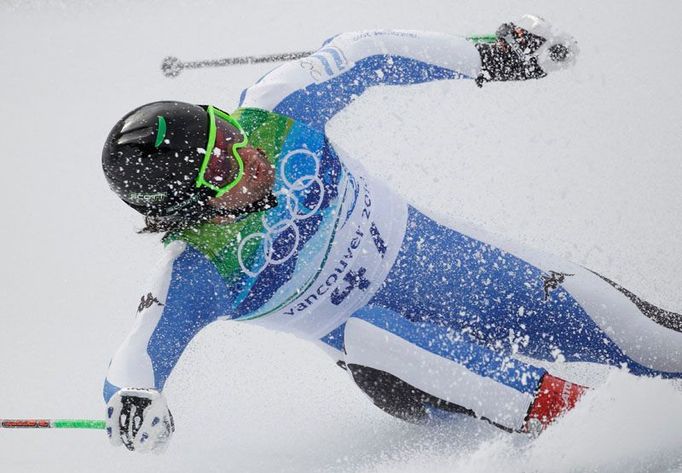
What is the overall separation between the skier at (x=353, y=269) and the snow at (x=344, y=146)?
198 mm

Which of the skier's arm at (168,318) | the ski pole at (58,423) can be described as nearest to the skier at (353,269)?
the skier's arm at (168,318)

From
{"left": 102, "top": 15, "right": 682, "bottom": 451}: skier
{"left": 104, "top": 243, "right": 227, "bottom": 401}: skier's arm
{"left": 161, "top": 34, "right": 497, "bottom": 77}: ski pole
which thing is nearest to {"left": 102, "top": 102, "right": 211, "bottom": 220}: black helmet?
{"left": 102, "top": 15, "right": 682, "bottom": 451}: skier

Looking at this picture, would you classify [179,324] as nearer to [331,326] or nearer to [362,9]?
[331,326]

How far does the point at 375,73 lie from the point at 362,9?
3.72 metres

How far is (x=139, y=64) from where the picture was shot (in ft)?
24.7

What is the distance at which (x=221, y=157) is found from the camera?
9.90 feet

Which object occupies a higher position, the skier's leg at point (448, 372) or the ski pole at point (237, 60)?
the ski pole at point (237, 60)

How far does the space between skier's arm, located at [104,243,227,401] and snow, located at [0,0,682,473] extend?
0.12m

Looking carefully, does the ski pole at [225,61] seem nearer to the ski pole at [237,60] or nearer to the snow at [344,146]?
the ski pole at [237,60]

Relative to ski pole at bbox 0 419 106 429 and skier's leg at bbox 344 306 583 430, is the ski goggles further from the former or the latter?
ski pole at bbox 0 419 106 429

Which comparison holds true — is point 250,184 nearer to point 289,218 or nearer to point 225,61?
point 289,218

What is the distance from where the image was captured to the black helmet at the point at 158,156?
115 inches

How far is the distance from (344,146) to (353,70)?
2169 mm

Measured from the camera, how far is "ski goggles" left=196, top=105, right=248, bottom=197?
299 centimetres
